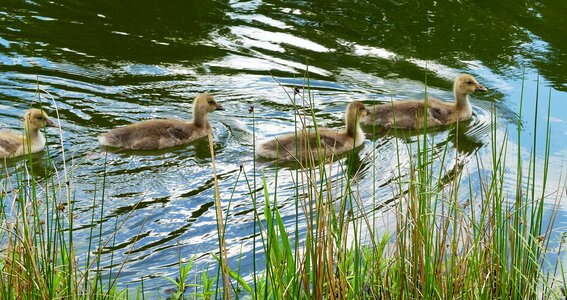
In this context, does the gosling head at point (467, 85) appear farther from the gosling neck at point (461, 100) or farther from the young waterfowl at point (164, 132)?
the young waterfowl at point (164, 132)

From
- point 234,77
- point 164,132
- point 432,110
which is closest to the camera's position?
point 164,132

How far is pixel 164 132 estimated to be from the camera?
25.2ft

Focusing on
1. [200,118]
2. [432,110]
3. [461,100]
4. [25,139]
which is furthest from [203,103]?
[461,100]

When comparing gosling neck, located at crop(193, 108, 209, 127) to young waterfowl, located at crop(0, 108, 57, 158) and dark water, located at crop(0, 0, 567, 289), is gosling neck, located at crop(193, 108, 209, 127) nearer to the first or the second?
dark water, located at crop(0, 0, 567, 289)

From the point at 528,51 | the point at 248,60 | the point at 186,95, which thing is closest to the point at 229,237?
the point at 186,95

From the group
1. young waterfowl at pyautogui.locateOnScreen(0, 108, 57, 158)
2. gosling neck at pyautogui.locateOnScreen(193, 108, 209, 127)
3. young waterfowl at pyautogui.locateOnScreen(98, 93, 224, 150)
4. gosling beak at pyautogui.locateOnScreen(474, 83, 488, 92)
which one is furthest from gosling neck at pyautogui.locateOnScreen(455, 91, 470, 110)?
young waterfowl at pyautogui.locateOnScreen(0, 108, 57, 158)

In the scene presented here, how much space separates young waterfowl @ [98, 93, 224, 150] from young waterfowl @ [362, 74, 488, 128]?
1391mm

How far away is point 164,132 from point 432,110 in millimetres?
2420

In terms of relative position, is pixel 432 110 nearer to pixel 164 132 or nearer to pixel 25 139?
pixel 164 132

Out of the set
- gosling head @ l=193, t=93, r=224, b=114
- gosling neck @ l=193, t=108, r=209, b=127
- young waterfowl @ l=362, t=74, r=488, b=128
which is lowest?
young waterfowl @ l=362, t=74, r=488, b=128

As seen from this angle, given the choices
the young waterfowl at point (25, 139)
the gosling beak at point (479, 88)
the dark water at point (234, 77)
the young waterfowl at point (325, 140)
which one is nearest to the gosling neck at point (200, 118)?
the dark water at point (234, 77)

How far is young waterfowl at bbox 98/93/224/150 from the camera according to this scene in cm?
743

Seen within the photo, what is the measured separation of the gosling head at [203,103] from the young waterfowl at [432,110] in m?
1.32

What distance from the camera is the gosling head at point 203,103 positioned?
8.02 m
